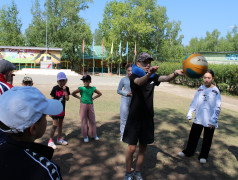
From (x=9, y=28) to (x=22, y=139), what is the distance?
5698 centimetres

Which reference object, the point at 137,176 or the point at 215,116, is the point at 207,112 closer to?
the point at 215,116

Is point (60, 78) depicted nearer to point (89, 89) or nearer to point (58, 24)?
point (89, 89)

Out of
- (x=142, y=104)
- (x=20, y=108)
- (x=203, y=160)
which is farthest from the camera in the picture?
(x=203, y=160)

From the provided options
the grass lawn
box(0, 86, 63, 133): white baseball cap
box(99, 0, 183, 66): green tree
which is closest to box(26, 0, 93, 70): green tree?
box(99, 0, 183, 66): green tree

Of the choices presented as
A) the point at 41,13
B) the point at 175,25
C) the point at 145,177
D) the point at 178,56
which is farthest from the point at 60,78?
the point at 175,25

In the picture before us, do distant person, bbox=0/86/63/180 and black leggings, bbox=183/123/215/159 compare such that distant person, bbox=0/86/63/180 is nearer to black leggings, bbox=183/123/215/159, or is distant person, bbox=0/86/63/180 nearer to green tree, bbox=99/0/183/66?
black leggings, bbox=183/123/215/159

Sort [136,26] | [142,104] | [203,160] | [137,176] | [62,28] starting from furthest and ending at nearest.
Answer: [62,28], [136,26], [203,160], [137,176], [142,104]

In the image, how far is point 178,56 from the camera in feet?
176

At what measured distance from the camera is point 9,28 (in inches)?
1965

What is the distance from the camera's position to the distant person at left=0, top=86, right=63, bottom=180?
1.19 meters

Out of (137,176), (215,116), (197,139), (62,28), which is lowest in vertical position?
(137,176)

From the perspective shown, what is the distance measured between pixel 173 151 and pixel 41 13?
48220 mm

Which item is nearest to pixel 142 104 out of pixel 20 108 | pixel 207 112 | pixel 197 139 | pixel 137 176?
pixel 137 176

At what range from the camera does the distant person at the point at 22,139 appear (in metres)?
1.19
